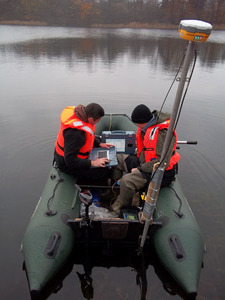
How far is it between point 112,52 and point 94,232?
18897 mm

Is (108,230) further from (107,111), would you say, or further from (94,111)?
(107,111)

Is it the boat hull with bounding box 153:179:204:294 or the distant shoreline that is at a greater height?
the distant shoreline

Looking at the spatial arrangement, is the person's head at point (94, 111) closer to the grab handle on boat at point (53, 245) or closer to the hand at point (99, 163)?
the hand at point (99, 163)

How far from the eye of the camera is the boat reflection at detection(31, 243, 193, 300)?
9.25 ft

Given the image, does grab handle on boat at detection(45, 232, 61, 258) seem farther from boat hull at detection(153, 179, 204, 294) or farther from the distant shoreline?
the distant shoreline

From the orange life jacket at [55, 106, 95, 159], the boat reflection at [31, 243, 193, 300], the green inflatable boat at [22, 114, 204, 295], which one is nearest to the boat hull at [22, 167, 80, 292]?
the green inflatable boat at [22, 114, 204, 295]

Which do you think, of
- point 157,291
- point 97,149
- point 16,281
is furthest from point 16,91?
point 157,291

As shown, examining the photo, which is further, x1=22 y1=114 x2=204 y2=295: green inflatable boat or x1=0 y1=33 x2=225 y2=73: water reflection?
x1=0 y1=33 x2=225 y2=73: water reflection

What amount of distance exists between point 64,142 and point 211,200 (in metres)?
2.82

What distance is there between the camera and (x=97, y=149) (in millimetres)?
3848

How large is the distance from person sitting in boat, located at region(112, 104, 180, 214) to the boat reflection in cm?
54

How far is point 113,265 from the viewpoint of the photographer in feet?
10.2

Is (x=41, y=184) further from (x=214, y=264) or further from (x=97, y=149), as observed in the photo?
(x=214, y=264)

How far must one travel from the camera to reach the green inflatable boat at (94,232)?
8.17 feet
